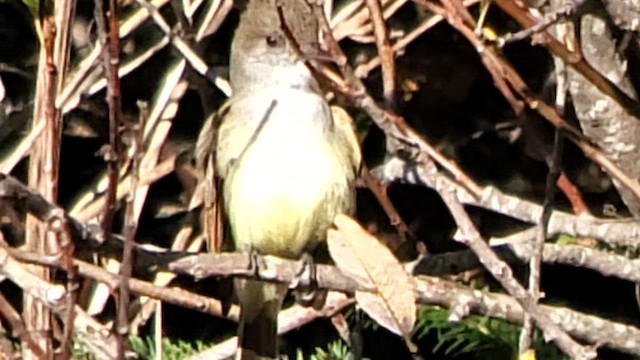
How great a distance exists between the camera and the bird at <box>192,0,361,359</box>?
3918 mm

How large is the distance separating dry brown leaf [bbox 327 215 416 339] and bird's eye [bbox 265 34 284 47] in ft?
4.98

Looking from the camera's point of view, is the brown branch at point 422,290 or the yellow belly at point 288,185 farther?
the yellow belly at point 288,185

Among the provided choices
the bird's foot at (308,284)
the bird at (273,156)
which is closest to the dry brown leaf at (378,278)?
the bird's foot at (308,284)

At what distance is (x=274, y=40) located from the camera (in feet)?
13.8

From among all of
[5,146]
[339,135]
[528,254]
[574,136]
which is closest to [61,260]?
[574,136]

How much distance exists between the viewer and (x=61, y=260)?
8.51 feet

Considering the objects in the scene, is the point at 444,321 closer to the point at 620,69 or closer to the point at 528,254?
the point at 528,254

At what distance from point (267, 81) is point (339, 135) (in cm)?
25

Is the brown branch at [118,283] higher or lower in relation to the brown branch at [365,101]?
lower

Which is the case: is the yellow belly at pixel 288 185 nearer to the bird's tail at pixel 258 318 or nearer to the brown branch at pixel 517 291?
the bird's tail at pixel 258 318

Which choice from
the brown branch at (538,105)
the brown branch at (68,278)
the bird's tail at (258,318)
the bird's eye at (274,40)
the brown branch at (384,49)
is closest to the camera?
the brown branch at (68,278)

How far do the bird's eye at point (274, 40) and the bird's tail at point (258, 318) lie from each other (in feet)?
1.99

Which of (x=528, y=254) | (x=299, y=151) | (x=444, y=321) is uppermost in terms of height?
(x=299, y=151)

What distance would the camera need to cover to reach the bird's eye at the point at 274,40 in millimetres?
4191
